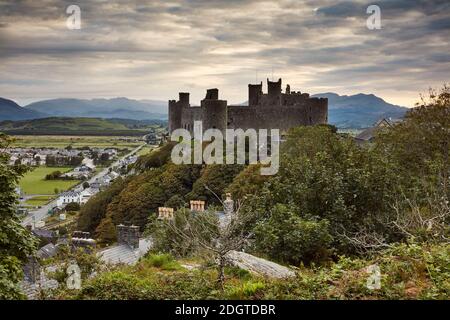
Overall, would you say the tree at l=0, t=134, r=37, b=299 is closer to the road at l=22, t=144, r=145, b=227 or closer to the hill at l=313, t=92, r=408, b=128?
the road at l=22, t=144, r=145, b=227

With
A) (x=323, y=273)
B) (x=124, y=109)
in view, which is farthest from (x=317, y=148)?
(x=124, y=109)

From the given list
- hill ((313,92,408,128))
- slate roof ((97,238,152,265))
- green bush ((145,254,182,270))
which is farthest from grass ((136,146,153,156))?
green bush ((145,254,182,270))

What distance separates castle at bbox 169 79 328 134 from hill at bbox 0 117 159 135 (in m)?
15.4

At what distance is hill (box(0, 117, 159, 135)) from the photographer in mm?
46156

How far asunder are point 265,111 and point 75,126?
3669 cm

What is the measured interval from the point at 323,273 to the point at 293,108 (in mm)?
41778

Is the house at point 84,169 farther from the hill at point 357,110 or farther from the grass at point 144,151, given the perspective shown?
the hill at point 357,110

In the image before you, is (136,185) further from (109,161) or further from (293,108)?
(109,161)

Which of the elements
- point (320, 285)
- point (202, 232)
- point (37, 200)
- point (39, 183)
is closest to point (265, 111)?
point (39, 183)

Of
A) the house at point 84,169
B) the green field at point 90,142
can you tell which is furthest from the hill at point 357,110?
the house at point 84,169

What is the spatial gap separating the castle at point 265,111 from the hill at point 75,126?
15.4 m

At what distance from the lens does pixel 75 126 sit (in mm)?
78500

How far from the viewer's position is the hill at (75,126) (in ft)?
151

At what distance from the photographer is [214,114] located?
2009 inches
